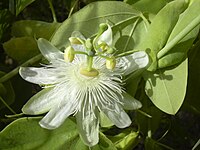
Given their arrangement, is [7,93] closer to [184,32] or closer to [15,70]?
[15,70]

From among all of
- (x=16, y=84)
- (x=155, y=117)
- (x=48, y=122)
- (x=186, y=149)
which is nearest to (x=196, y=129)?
(x=186, y=149)

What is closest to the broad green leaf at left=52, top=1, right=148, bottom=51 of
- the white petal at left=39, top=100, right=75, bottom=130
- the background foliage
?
the background foliage

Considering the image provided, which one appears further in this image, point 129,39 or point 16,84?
point 16,84

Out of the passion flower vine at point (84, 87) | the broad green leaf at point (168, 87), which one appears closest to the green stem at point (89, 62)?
the passion flower vine at point (84, 87)

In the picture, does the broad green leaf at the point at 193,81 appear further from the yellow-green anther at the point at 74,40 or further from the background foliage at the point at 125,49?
the yellow-green anther at the point at 74,40

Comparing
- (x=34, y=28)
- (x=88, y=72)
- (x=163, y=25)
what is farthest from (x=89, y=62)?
(x=34, y=28)

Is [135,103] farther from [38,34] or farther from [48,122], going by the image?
[38,34]
